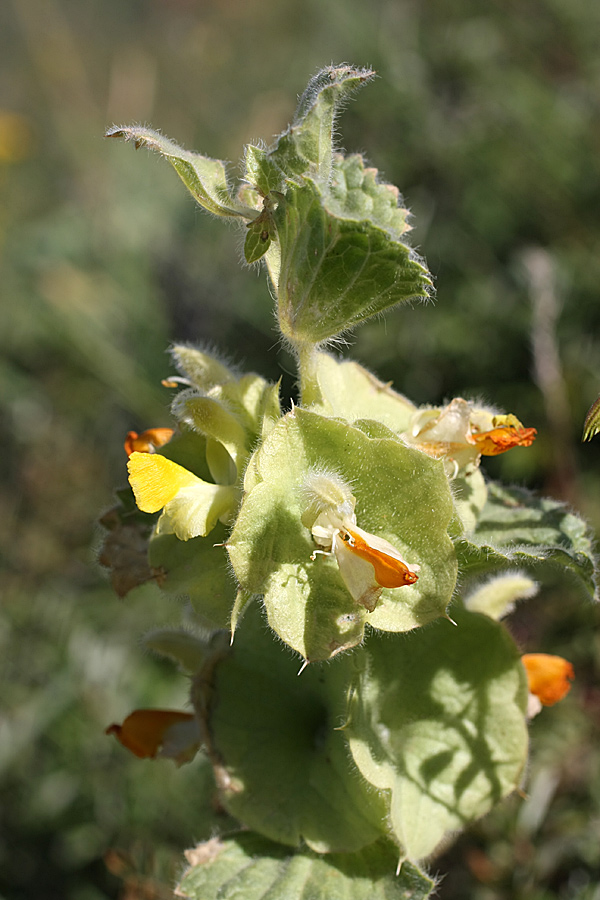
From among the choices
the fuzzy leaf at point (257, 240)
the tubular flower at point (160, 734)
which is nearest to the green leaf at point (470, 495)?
the fuzzy leaf at point (257, 240)

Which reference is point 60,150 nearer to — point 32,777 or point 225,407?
point 32,777

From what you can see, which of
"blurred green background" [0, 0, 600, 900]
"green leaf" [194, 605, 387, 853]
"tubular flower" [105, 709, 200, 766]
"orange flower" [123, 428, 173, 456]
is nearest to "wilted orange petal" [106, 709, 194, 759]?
"tubular flower" [105, 709, 200, 766]

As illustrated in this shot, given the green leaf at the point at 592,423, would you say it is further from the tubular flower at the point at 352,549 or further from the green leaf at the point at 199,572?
the green leaf at the point at 199,572

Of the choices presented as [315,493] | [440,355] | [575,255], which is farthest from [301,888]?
[575,255]

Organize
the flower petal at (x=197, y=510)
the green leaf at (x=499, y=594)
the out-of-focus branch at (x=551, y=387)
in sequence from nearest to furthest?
the flower petal at (x=197, y=510)
the green leaf at (x=499, y=594)
the out-of-focus branch at (x=551, y=387)

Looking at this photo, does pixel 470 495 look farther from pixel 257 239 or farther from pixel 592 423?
pixel 257 239

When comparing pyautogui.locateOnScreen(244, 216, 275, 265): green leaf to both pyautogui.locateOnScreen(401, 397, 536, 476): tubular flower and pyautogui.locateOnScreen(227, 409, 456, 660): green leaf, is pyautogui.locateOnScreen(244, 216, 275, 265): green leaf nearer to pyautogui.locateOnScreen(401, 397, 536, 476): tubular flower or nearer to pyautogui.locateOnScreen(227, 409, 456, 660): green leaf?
pyautogui.locateOnScreen(227, 409, 456, 660): green leaf
